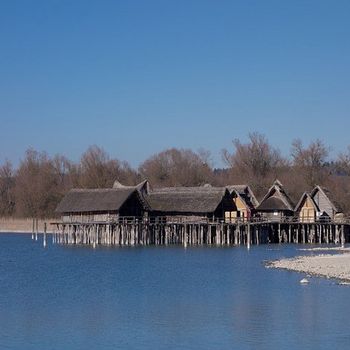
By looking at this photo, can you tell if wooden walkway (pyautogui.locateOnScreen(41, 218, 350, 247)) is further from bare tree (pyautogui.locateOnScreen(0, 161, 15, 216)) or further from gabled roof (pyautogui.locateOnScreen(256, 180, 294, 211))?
bare tree (pyautogui.locateOnScreen(0, 161, 15, 216))

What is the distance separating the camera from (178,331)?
22922 mm

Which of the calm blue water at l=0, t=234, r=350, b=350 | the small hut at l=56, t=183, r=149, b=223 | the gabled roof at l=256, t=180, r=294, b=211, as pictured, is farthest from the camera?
the gabled roof at l=256, t=180, r=294, b=211

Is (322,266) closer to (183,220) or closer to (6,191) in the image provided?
(183,220)

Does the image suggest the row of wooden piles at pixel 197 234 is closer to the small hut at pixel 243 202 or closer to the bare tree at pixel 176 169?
the small hut at pixel 243 202

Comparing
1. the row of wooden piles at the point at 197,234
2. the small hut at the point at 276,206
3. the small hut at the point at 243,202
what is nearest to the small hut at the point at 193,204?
the row of wooden piles at the point at 197,234

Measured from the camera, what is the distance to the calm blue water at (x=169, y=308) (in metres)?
21.8

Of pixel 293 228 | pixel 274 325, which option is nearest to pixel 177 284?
pixel 274 325

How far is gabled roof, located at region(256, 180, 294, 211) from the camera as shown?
72.7 meters

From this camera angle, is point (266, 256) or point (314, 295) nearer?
point (314, 295)

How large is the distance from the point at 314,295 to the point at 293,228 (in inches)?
1632

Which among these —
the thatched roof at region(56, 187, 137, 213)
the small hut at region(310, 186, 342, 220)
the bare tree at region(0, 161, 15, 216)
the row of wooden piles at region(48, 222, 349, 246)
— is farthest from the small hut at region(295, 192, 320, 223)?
the bare tree at region(0, 161, 15, 216)

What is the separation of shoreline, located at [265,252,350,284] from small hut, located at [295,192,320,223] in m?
27.0

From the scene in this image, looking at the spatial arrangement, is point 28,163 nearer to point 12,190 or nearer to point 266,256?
point 12,190

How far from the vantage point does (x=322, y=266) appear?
38.6 meters
